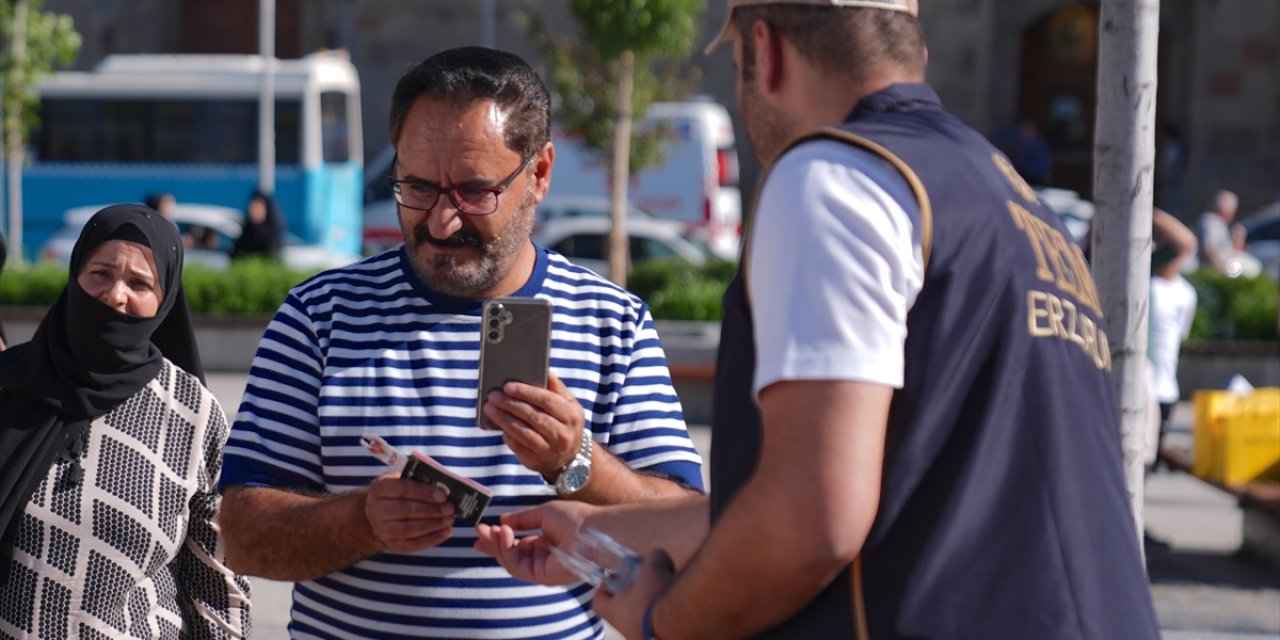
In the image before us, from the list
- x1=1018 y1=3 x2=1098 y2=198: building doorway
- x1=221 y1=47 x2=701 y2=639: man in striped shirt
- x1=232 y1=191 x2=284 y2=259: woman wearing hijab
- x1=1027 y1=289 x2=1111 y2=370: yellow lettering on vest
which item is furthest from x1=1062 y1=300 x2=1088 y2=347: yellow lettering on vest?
x1=1018 y1=3 x2=1098 y2=198: building doorway

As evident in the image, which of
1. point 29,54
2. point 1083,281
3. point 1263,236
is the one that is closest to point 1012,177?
point 1083,281

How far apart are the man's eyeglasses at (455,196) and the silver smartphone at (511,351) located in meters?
0.41

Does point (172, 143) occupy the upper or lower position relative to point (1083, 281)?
upper

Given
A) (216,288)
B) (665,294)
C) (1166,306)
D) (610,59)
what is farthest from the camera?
(610,59)

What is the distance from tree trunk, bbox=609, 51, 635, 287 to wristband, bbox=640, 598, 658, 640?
1541 centimetres

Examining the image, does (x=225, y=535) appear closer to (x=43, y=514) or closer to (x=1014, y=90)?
(x=43, y=514)

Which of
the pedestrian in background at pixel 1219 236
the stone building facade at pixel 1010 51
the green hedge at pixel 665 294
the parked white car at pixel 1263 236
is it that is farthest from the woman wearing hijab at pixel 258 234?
the parked white car at pixel 1263 236

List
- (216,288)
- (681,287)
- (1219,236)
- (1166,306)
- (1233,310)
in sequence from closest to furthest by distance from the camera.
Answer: (1166,306) < (1233,310) < (216,288) < (681,287) < (1219,236)

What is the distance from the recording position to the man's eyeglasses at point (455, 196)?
300 centimetres

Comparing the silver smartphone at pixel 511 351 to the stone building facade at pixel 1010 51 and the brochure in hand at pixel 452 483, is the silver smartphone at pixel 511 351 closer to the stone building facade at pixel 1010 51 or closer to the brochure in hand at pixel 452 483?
the brochure in hand at pixel 452 483

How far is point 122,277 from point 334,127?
955 inches

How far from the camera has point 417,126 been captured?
9.95ft

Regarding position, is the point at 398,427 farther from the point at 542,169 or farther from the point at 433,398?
the point at 542,169

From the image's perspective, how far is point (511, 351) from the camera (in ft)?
8.59
